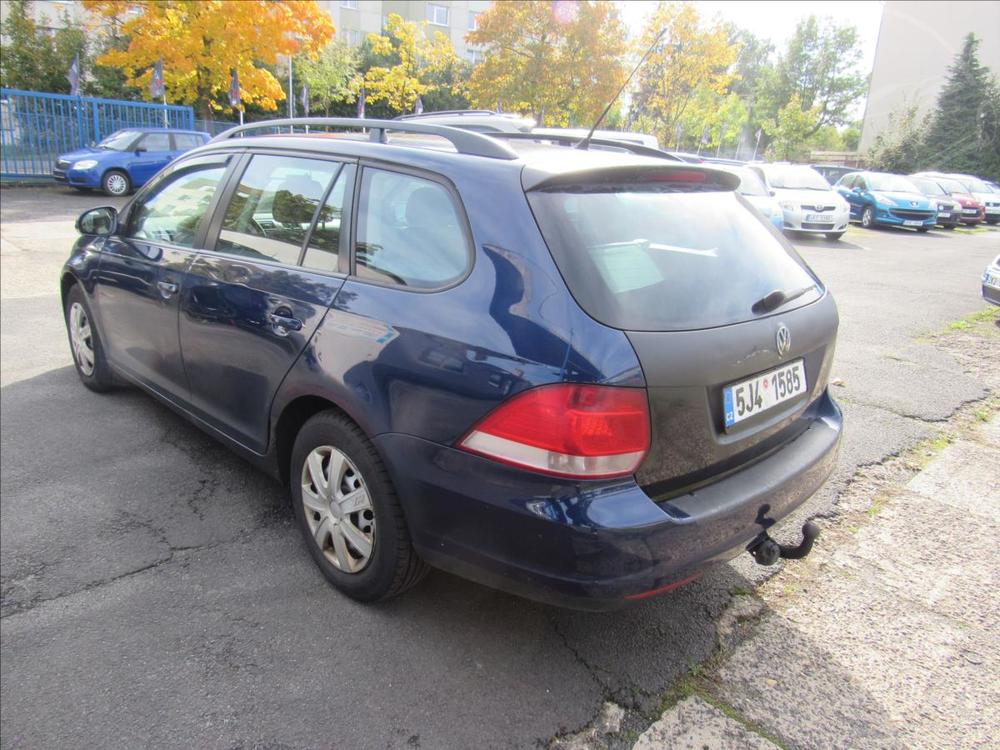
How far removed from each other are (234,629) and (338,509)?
550 mm

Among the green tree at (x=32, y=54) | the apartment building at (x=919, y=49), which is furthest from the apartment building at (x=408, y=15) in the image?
the apartment building at (x=919, y=49)

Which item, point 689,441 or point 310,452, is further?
point 310,452

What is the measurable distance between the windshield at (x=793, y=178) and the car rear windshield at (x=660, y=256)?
14852 mm

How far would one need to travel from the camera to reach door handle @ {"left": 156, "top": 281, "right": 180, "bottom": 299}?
11.5 ft

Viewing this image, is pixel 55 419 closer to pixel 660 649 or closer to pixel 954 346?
pixel 660 649

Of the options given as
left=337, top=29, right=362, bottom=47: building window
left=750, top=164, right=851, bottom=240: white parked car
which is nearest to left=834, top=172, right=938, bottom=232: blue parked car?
left=750, top=164, right=851, bottom=240: white parked car

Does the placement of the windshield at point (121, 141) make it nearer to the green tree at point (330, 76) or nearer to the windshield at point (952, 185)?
the green tree at point (330, 76)

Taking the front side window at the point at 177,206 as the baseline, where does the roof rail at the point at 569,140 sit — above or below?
above

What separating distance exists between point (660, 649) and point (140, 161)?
18055 mm

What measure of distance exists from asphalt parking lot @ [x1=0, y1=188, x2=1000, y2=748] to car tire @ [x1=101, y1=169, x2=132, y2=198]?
14467mm

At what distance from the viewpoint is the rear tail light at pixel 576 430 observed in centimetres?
199

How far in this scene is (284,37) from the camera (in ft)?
74.2

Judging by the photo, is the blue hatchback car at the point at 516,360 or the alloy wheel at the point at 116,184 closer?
the blue hatchback car at the point at 516,360

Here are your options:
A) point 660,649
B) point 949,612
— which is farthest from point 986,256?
point 660,649
